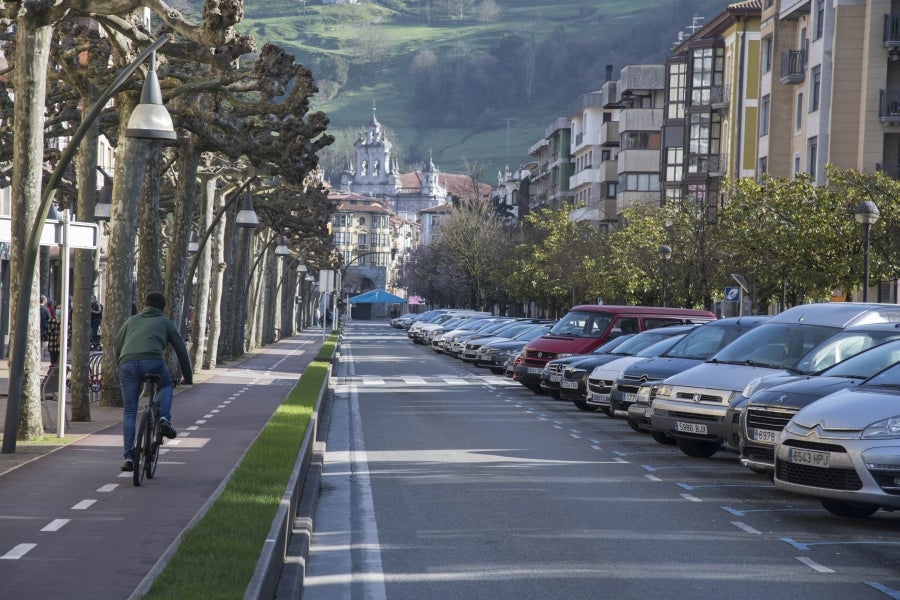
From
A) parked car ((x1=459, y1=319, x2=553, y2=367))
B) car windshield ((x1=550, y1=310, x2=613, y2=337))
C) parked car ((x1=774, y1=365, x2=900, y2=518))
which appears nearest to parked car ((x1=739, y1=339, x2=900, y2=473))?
parked car ((x1=774, y1=365, x2=900, y2=518))

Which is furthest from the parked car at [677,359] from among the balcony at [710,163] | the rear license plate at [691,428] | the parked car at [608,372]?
the balcony at [710,163]

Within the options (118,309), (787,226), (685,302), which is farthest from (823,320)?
(685,302)

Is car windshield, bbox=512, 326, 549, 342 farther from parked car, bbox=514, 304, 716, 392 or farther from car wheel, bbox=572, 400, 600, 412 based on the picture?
car wheel, bbox=572, 400, 600, 412

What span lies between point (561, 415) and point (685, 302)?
2824cm

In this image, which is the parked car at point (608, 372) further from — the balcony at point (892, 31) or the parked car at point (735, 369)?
the balcony at point (892, 31)

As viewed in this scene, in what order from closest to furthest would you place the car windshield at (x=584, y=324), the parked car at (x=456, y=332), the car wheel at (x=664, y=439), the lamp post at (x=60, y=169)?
the lamp post at (x=60, y=169)
the car wheel at (x=664, y=439)
the car windshield at (x=584, y=324)
the parked car at (x=456, y=332)

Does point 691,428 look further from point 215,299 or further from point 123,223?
point 215,299

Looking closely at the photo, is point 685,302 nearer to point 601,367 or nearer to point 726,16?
point 726,16

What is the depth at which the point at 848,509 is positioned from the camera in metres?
12.7

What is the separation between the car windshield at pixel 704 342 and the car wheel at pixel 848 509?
880 centimetres

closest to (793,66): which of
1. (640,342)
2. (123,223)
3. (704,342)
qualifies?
(640,342)

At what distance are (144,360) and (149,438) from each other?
2.92 ft

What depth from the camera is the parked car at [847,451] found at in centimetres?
1166

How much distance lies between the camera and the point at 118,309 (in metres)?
23.9
